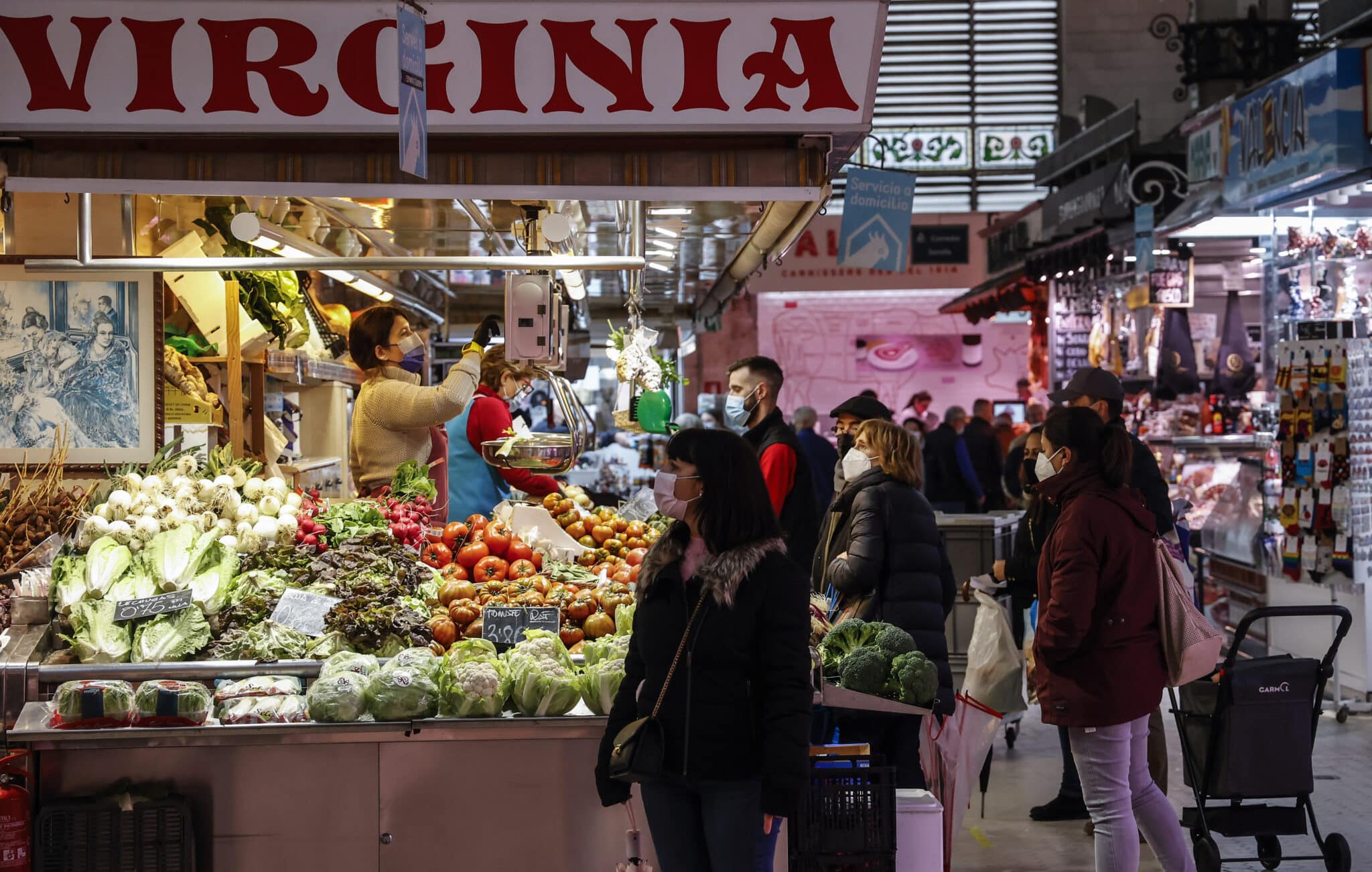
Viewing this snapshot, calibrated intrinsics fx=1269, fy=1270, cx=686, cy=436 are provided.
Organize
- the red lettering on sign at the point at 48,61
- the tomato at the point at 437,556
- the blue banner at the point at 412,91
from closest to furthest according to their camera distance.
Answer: the blue banner at the point at 412,91, the red lettering on sign at the point at 48,61, the tomato at the point at 437,556

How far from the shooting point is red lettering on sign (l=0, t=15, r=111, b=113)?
4.18 meters

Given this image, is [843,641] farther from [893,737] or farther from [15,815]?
[15,815]

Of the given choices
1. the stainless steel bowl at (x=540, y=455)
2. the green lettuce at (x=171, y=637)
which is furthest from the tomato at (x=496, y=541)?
the green lettuce at (x=171, y=637)

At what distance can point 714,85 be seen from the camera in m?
4.25

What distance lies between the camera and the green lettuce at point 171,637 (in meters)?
4.22

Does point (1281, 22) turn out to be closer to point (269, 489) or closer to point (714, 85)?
point (714, 85)

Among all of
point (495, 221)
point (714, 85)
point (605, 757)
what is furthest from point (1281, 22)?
point (605, 757)

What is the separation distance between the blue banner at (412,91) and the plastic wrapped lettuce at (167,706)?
1.75 meters

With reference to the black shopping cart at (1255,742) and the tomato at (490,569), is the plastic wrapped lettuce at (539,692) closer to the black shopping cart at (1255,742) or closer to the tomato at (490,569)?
the tomato at (490,569)

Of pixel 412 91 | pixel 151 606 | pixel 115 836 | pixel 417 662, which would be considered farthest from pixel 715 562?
pixel 151 606

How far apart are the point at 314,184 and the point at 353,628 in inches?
60.2

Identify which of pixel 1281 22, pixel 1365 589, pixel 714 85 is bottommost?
pixel 1365 589

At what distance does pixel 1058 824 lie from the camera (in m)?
5.84

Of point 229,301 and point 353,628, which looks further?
point 229,301
